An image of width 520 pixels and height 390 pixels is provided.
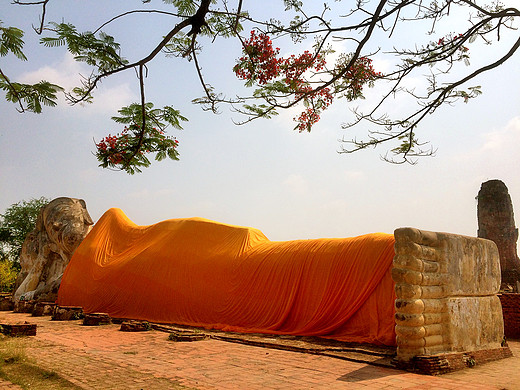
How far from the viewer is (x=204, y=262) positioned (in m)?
A: 11.3

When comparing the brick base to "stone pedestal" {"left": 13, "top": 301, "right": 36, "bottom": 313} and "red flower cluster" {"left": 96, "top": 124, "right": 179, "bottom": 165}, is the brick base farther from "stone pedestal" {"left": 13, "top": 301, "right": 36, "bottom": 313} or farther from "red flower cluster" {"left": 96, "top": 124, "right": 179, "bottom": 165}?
"stone pedestal" {"left": 13, "top": 301, "right": 36, "bottom": 313}

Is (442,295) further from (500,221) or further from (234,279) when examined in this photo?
(500,221)

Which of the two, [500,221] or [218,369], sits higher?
[500,221]

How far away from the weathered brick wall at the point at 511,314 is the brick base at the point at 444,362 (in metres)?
3.57

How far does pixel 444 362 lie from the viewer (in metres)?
6.03

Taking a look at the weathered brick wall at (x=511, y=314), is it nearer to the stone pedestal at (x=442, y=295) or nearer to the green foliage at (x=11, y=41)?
the stone pedestal at (x=442, y=295)

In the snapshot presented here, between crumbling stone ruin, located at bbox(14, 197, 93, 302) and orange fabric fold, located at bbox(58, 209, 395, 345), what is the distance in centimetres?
115

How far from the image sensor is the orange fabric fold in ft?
28.3

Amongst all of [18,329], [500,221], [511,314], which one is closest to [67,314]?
[18,329]

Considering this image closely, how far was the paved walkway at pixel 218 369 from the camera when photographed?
511 centimetres

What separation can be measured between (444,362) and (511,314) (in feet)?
16.3

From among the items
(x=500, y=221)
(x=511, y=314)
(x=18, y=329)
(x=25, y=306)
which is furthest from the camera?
(x=500, y=221)

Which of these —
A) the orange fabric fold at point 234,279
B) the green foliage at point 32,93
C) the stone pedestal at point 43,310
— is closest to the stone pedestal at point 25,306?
the orange fabric fold at point 234,279

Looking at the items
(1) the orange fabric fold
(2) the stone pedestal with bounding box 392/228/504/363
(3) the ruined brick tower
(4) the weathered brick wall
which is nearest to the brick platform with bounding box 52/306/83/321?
(1) the orange fabric fold
